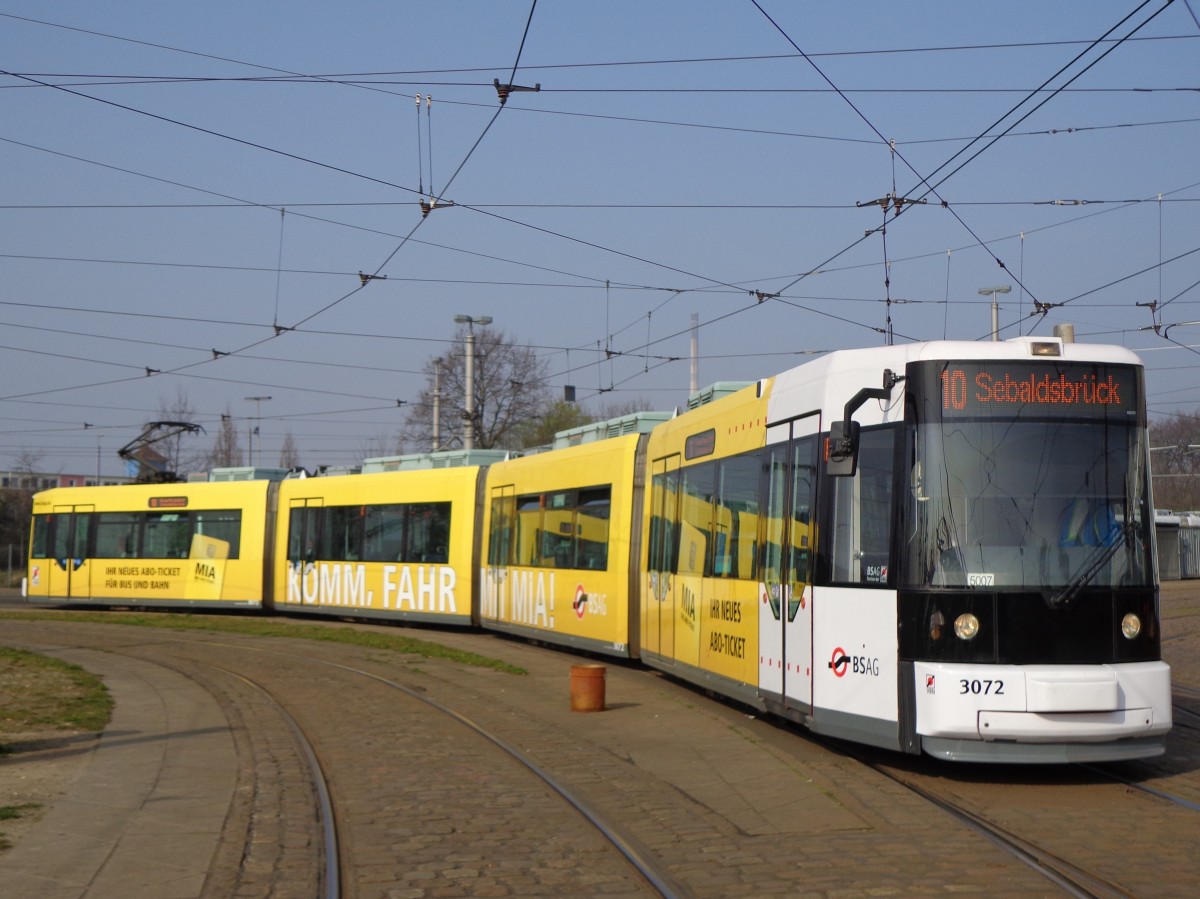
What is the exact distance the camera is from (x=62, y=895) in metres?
6.88

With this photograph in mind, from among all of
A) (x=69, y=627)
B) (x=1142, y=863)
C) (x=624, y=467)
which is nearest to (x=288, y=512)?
(x=69, y=627)

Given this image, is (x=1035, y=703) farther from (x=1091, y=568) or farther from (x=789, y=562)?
(x=789, y=562)

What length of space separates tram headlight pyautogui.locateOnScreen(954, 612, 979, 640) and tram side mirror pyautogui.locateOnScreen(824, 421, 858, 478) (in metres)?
→ 1.28

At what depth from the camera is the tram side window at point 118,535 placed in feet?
111

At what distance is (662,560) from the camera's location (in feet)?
52.7

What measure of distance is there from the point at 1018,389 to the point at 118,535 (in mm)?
28890

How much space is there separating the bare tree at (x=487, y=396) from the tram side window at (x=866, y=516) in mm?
42459

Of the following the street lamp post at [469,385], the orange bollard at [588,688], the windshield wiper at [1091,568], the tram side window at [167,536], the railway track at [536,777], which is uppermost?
the street lamp post at [469,385]

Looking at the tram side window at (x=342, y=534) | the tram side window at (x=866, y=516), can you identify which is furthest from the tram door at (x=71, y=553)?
the tram side window at (x=866, y=516)

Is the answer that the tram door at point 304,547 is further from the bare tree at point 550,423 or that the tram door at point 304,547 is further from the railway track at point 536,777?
the bare tree at point 550,423

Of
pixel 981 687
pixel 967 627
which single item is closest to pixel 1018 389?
pixel 967 627

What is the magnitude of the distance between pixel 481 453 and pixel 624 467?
9.00 metres

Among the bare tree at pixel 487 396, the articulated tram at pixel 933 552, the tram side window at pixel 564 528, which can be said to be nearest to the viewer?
the articulated tram at pixel 933 552

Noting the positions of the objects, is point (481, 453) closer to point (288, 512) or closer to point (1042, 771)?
point (288, 512)
